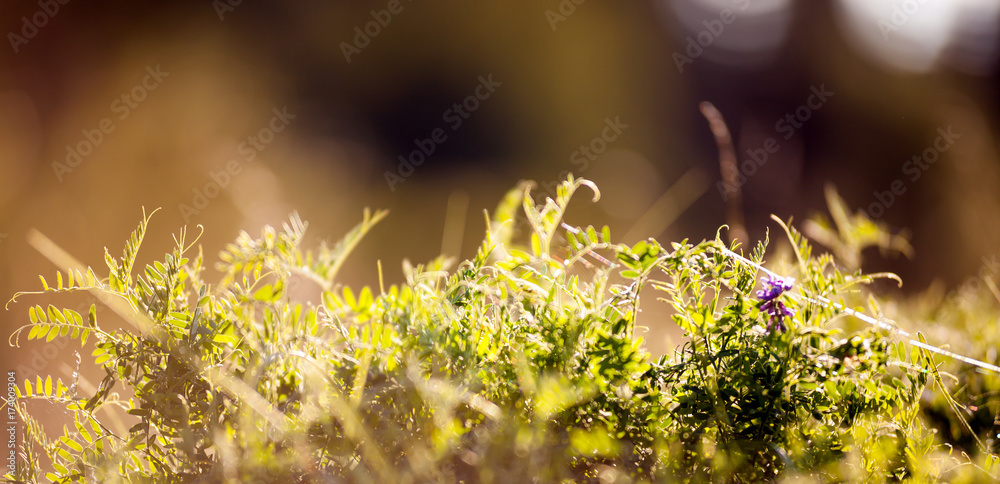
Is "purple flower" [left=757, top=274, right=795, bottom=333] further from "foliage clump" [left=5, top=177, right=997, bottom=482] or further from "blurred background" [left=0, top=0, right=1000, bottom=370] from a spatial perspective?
"blurred background" [left=0, top=0, right=1000, bottom=370]

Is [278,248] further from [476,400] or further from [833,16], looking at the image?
[833,16]

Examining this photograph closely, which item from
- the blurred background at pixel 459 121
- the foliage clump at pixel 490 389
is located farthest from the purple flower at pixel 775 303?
the blurred background at pixel 459 121

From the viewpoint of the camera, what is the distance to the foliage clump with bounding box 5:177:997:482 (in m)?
0.73

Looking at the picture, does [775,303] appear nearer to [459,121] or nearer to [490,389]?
[490,389]

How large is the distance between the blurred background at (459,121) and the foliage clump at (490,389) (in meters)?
0.59

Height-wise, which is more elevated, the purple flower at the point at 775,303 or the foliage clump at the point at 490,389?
the purple flower at the point at 775,303

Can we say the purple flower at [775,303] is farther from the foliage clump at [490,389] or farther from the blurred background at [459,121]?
the blurred background at [459,121]

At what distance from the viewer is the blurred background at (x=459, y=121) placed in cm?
305

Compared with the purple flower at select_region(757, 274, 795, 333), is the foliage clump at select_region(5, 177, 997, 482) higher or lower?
lower

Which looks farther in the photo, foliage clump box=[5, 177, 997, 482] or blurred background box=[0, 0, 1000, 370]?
blurred background box=[0, 0, 1000, 370]

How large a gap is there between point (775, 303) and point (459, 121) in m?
6.59

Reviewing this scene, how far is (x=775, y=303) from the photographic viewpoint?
80 centimetres

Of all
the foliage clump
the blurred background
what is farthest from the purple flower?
the blurred background

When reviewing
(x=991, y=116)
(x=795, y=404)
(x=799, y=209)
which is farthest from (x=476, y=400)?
(x=991, y=116)
